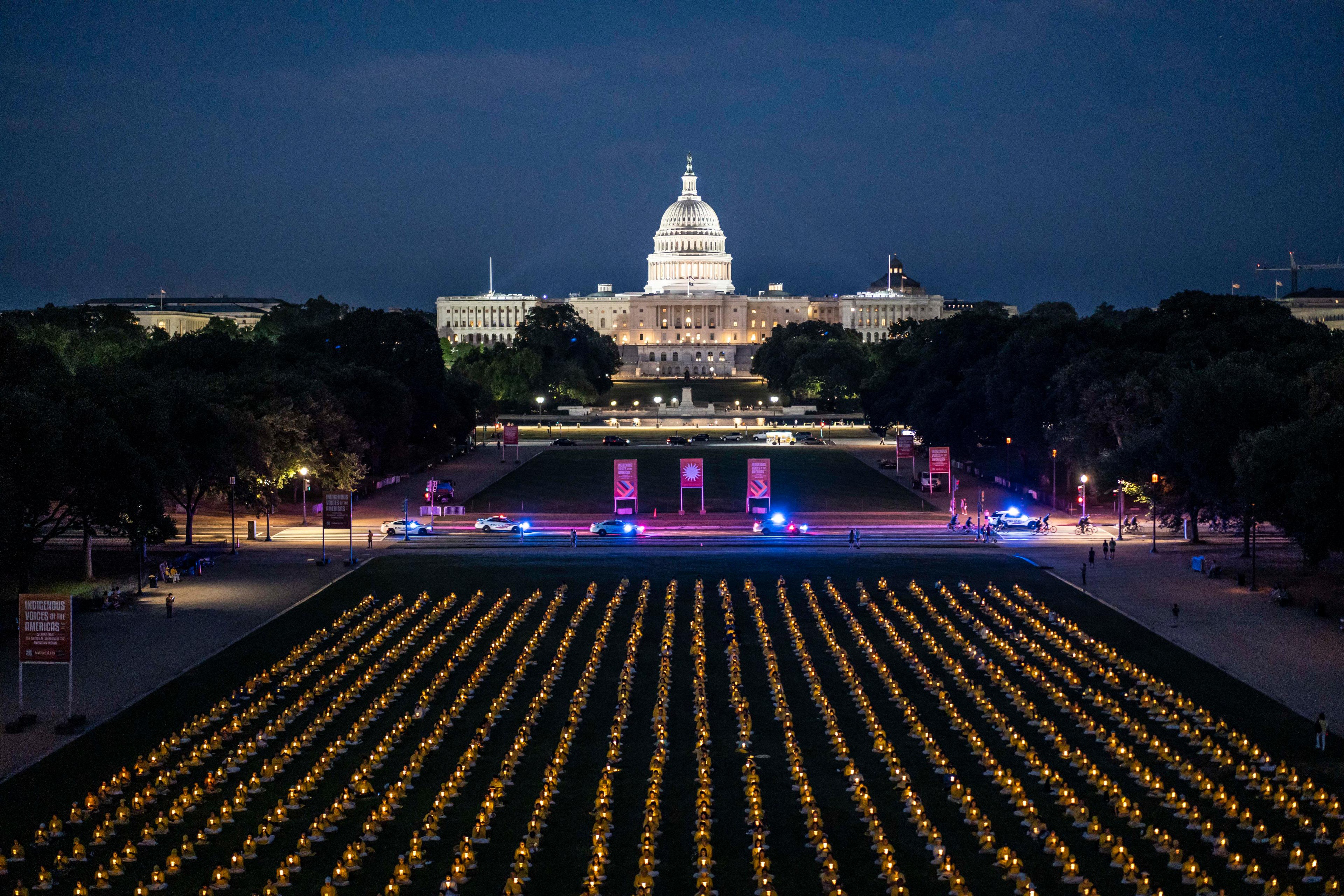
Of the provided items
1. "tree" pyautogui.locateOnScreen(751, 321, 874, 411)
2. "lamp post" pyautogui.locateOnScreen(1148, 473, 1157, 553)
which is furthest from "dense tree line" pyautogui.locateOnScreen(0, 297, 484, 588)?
"tree" pyautogui.locateOnScreen(751, 321, 874, 411)

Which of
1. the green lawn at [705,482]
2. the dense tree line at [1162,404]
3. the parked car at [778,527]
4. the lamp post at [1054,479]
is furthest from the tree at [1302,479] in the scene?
the green lawn at [705,482]

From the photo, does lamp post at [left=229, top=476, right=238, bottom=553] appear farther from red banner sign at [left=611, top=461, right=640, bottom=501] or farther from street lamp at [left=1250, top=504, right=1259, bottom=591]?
street lamp at [left=1250, top=504, right=1259, bottom=591]

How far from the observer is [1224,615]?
45.0 meters

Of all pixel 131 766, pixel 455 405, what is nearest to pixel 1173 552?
pixel 131 766

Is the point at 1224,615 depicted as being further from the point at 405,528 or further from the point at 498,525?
the point at 405,528

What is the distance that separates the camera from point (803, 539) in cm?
6378

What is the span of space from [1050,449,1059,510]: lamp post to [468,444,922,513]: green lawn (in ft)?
21.3

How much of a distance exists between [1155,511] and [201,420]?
120 ft

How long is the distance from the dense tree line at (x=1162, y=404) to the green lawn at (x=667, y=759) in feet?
23.9

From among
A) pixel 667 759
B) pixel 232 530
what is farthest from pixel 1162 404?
pixel 667 759

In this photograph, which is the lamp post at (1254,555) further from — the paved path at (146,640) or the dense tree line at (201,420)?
the dense tree line at (201,420)

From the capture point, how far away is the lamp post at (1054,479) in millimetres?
75125

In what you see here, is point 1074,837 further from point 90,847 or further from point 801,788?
point 90,847

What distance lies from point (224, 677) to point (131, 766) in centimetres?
746
